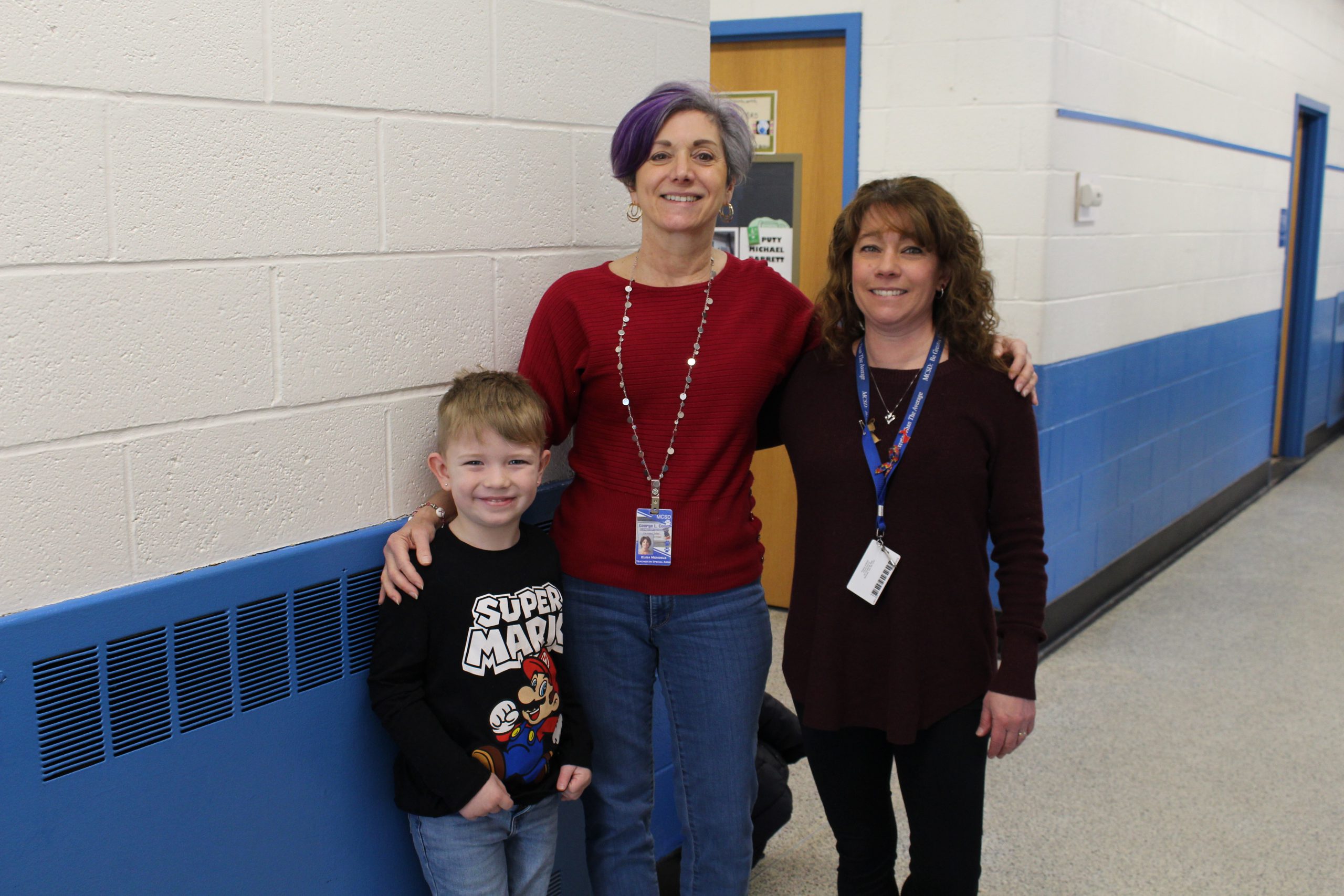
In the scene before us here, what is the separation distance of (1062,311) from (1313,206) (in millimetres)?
4101

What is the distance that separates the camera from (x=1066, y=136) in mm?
3582

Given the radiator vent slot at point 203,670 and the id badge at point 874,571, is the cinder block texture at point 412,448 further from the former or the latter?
the id badge at point 874,571

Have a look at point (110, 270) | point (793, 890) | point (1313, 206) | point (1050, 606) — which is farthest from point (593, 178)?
point (1313, 206)

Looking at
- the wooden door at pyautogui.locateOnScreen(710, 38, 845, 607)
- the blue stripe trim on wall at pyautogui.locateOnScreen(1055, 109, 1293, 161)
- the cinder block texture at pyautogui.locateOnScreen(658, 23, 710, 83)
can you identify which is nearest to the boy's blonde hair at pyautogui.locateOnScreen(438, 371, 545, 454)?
the cinder block texture at pyautogui.locateOnScreen(658, 23, 710, 83)

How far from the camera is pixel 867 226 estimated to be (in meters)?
1.71

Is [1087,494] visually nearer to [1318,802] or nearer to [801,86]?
[1318,802]

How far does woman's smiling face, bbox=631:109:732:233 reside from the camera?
1711 millimetres

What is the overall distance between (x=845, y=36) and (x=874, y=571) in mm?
2634

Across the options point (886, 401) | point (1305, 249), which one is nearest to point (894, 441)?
point (886, 401)

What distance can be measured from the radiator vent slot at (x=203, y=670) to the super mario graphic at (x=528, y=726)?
0.35 m

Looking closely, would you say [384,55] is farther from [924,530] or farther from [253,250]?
[924,530]

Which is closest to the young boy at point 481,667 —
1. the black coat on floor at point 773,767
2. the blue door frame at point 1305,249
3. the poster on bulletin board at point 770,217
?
the black coat on floor at point 773,767

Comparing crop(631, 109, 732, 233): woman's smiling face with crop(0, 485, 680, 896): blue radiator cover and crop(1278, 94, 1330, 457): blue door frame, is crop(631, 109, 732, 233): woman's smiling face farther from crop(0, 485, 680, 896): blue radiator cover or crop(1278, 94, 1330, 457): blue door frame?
crop(1278, 94, 1330, 457): blue door frame

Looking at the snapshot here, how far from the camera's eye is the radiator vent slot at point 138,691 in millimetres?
1405
